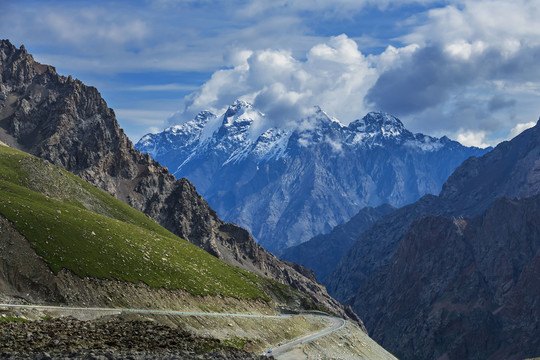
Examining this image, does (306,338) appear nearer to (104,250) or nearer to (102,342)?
(104,250)

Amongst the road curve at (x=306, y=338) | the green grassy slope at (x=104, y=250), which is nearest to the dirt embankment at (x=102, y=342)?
the green grassy slope at (x=104, y=250)

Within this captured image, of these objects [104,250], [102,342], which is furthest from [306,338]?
[102,342]

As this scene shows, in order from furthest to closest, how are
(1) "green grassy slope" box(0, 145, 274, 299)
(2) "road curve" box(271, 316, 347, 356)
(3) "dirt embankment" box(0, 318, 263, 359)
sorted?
(1) "green grassy slope" box(0, 145, 274, 299), (2) "road curve" box(271, 316, 347, 356), (3) "dirt embankment" box(0, 318, 263, 359)

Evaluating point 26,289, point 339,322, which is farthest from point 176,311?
point 339,322

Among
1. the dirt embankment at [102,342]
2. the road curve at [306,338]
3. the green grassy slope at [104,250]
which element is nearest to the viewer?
the dirt embankment at [102,342]

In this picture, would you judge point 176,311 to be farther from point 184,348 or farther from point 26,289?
point 184,348

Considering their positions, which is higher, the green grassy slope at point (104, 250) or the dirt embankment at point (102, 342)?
the green grassy slope at point (104, 250)

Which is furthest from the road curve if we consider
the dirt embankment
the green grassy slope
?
the dirt embankment

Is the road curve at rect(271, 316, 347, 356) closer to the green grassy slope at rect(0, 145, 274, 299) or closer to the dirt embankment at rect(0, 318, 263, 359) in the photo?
the green grassy slope at rect(0, 145, 274, 299)

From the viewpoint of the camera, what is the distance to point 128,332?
224ft

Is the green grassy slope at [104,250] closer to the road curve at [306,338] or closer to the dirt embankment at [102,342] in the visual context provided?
the road curve at [306,338]

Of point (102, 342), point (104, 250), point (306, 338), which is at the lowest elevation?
point (102, 342)

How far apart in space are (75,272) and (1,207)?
62.1 ft

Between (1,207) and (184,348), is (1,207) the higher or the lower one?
the higher one
